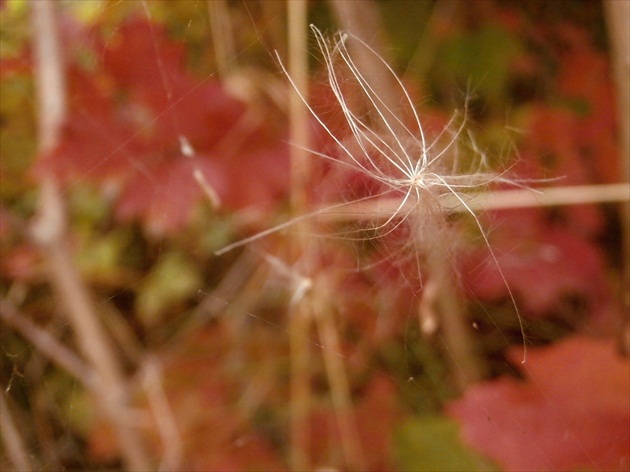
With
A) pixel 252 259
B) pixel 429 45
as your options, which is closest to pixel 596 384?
pixel 252 259

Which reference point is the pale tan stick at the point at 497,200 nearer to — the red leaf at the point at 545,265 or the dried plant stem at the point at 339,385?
the red leaf at the point at 545,265

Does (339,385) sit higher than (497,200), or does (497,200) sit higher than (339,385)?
(497,200)

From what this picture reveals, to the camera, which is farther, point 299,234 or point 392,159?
point 299,234

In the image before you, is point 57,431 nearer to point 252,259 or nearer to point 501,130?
point 252,259

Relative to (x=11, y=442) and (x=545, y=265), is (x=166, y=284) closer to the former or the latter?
(x=11, y=442)

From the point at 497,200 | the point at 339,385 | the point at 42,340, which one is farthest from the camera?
the point at 339,385

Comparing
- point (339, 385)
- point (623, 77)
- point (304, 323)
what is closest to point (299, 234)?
point (304, 323)
